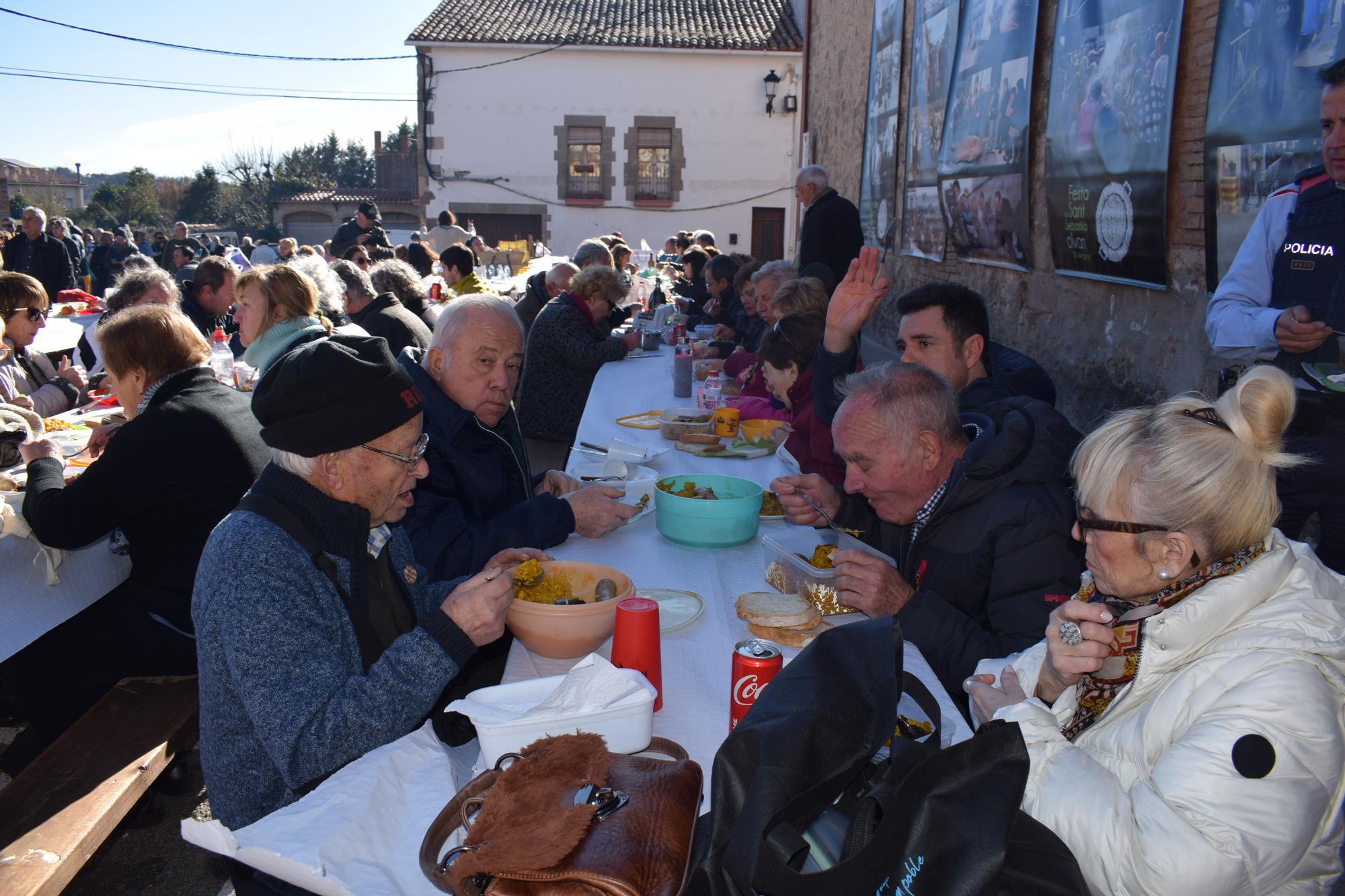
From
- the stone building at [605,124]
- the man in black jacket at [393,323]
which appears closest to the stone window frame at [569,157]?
the stone building at [605,124]

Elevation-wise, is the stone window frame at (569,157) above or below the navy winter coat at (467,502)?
above

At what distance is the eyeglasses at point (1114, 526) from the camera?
1.54 meters

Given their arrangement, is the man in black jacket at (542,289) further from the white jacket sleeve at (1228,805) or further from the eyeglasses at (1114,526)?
the white jacket sleeve at (1228,805)

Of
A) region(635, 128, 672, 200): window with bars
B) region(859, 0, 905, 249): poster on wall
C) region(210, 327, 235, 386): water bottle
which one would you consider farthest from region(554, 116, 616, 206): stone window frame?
region(210, 327, 235, 386): water bottle

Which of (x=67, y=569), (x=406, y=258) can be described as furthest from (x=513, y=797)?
(x=406, y=258)

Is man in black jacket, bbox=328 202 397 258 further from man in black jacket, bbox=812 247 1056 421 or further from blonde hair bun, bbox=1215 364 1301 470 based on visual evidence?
blonde hair bun, bbox=1215 364 1301 470

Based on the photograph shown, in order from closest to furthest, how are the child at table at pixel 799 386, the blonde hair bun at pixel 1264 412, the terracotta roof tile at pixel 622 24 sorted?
the blonde hair bun at pixel 1264 412 → the child at table at pixel 799 386 → the terracotta roof tile at pixel 622 24

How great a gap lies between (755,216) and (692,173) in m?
2.19

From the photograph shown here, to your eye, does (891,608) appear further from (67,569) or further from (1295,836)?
(67,569)

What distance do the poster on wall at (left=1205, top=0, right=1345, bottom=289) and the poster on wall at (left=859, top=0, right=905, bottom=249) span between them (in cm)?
630

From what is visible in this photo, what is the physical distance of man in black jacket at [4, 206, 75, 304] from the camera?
10788mm

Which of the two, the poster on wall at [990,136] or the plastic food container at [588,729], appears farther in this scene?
the poster on wall at [990,136]

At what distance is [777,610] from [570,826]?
1030 millimetres

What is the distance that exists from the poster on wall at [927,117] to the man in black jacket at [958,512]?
6.85m
